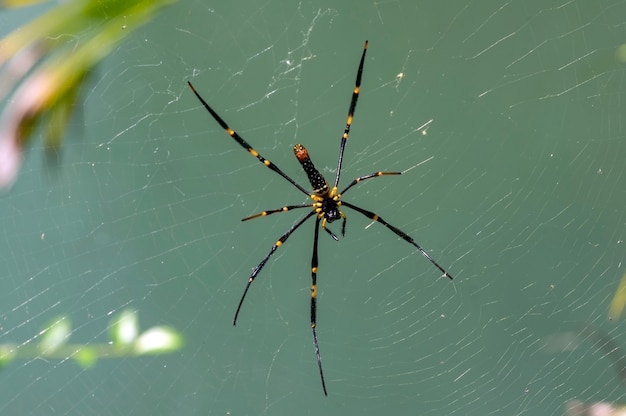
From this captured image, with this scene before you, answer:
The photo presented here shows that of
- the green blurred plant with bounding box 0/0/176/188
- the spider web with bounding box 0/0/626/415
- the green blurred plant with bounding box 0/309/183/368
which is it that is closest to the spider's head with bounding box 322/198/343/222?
the spider web with bounding box 0/0/626/415

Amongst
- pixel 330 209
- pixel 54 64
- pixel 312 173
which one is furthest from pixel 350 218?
pixel 54 64

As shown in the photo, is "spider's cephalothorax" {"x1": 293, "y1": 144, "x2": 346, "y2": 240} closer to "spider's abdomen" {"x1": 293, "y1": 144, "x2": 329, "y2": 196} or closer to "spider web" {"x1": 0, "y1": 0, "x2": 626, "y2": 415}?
"spider's abdomen" {"x1": 293, "y1": 144, "x2": 329, "y2": 196}

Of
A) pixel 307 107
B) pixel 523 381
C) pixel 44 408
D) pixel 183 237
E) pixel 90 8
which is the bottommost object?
pixel 523 381

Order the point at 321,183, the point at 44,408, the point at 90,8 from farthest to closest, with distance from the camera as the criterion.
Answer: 1. the point at 44,408
2. the point at 321,183
3. the point at 90,8

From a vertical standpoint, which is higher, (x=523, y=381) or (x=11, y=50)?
(x=11, y=50)

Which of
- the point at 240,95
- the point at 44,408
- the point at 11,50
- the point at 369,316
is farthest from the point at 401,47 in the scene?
the point at 44,408

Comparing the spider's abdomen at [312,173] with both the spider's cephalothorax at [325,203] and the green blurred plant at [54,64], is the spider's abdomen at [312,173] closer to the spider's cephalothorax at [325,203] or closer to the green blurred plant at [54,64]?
the spider's cephalothorax at [325,203]

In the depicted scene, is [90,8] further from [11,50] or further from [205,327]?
[205,327]

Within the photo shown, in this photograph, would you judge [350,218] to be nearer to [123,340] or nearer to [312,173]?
[312,173]
